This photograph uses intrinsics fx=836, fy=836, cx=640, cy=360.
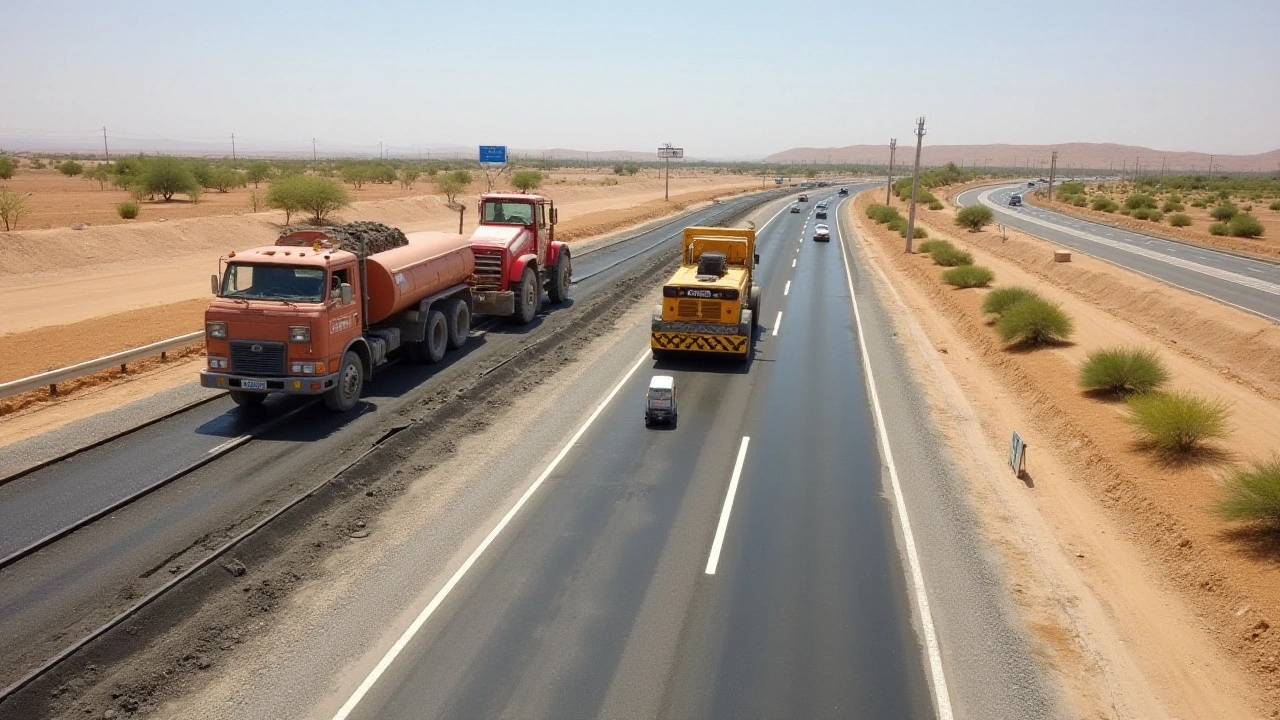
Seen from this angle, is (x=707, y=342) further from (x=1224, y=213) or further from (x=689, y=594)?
(x=1224, y=213)

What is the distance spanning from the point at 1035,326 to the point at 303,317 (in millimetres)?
18639

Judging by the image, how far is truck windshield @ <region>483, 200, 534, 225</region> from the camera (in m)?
26.0

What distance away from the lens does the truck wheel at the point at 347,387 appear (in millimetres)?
15961

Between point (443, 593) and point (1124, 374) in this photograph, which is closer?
point (443, 593)

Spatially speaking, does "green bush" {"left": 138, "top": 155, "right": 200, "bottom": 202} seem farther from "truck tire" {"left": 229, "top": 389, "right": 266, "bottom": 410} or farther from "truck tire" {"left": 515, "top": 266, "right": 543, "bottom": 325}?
"truck tire" {"left": 229, "top": 389, "right": 266, "bottom": 410}

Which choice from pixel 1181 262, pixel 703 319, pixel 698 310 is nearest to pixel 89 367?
pixel 698 310

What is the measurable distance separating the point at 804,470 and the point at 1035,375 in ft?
30.6

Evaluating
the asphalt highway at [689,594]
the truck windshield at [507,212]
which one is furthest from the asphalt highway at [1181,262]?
the truck windshield at [507,212]

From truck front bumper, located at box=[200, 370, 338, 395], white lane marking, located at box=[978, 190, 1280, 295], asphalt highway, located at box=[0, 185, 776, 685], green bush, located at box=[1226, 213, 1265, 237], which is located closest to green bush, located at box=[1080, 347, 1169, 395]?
asphalt highway, located at box=[0, 185, 776, 685]

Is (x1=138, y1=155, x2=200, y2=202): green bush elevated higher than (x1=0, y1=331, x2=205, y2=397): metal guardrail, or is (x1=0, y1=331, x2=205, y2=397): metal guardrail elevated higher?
(x1=138, y1=155, x2=200, y2=202): green bush

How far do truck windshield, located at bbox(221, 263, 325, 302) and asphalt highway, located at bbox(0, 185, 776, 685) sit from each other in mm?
2391

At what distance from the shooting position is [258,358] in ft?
49.1

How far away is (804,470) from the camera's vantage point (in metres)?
14.2

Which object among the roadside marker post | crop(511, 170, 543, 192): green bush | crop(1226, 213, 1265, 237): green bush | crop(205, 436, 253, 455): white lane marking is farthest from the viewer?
crop(511, 170, 543, 192): green bush
